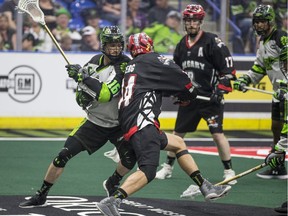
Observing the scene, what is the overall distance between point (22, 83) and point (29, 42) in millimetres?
638

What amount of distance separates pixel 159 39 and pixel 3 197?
20.5 ft

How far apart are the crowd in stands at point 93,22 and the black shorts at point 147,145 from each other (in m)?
6.64

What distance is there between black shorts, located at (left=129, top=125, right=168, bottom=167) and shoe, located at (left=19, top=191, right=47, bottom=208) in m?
1.09

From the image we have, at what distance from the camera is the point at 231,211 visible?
8.30 m

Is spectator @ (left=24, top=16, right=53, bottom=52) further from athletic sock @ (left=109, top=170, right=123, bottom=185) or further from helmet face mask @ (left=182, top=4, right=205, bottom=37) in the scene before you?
athletic sock @ (left=109, top=170, right=123, bottom=185)

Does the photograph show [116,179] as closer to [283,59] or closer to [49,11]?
[283,59]

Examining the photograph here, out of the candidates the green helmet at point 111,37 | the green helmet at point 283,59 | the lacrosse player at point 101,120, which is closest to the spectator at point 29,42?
the green helmet at point 283,59

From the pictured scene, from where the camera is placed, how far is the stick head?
354 inches

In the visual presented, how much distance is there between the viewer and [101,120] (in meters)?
8.35

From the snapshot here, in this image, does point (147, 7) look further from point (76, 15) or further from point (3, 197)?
point (3, 197)

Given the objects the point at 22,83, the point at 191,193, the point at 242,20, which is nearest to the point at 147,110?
the point at 191,193

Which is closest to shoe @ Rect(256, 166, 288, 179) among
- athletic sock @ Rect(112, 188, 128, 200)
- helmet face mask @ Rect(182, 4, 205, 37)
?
helmet face mask @ Rect(182, 4, 205, 37)

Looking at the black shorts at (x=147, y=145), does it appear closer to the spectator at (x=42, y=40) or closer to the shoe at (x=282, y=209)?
the shoe at (x=282, y=209)

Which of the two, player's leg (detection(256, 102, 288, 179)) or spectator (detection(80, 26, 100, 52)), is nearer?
player's leg (detection(256, 102, 288, 179))
